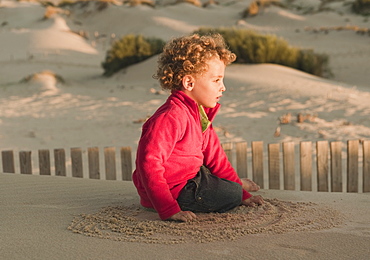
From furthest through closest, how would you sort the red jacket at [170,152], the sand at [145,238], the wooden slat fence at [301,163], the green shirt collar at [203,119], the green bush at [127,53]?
1. the green bush at [127,53]
2. the wooden slat fence at [301,163]
3. the green shirt collar at [203,119]
4. the red jacket at [170,152]
5. the sand at [145,238]

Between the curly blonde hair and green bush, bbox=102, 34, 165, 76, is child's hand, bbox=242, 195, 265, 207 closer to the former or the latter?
the curly blonde hair

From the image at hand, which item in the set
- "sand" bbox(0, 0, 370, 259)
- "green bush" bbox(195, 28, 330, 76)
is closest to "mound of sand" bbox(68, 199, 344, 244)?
"sand" bbox(0, 0, 370, 259)

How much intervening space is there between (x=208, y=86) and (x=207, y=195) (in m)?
0.75

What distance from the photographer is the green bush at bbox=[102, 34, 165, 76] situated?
634 inches

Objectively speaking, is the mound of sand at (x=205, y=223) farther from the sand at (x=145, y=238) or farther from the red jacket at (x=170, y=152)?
the red jacket at (x=170, y=152)

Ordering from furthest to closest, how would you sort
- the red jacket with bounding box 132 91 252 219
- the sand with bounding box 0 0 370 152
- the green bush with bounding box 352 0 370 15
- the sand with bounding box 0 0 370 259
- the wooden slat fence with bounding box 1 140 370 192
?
the green bush with bounding box 352 0 370 15, the sand with bounding box 0 0 370 152, the wooden slat fence with bounding box 1 140 370 192, the red jacket with bounding box 132 91 252 219, the sand with bounding box 0 0 370 259

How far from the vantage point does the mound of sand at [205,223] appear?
3318 millimetres

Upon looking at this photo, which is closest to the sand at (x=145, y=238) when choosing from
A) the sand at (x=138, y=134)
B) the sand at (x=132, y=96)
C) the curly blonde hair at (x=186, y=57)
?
the sand at (x=138, y=134)

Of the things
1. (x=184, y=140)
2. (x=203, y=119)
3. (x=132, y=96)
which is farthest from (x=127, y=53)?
(x=184, y=140)

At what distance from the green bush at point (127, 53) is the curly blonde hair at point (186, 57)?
12075 millimetres

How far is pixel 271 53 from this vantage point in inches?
591

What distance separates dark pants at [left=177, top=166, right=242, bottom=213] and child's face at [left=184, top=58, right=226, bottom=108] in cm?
52

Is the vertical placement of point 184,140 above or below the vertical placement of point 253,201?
above

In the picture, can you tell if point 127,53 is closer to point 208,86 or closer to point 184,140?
point 208,86
